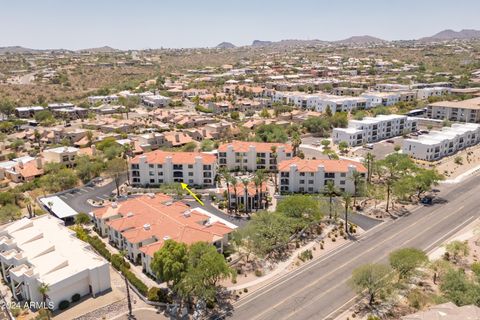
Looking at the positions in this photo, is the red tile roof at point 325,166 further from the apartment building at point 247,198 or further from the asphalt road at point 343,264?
the asphalt road at point 343,264

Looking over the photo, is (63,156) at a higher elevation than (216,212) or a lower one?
higher

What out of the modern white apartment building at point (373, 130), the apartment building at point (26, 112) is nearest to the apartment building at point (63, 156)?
the apartment building at point (26, 112)

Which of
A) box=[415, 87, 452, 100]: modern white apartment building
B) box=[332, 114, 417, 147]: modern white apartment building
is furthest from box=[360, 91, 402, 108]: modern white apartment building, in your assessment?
box=[332, 114, 417, 147]: modern white apartment building

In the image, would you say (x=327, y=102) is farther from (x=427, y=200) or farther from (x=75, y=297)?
(x=75, y=297)

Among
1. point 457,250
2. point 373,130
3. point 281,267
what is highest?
point 373,130

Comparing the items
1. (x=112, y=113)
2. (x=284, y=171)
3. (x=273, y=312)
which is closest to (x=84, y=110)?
(x=112, y=113)

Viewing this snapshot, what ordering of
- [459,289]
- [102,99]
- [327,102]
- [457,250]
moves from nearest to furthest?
[459,289] → [457,250] → [327,102] → [102,99]

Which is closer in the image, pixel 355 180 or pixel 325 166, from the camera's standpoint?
pixel 355 180

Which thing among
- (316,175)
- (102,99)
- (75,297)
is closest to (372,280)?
(75,297)

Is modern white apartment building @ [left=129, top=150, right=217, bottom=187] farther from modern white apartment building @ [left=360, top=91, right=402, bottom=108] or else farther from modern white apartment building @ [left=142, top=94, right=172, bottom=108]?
modern white apartment building @ [left=360, top=91, right=402, bottom=108]
